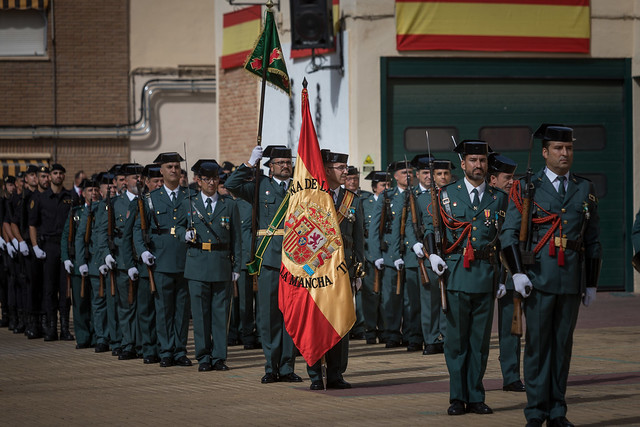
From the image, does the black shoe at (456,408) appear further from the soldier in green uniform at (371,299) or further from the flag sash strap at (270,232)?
the soldier in green uniform at (371,299)

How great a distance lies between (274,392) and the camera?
1074 cm

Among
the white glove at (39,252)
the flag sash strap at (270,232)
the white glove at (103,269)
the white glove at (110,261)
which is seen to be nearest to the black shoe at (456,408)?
the flag sash strap at (270,232)

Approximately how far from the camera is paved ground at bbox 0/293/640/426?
919cm

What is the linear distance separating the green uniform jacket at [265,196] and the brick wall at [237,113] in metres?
12.1

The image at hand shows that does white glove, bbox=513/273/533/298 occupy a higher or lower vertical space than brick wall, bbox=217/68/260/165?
lower

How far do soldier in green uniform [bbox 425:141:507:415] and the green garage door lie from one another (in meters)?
10.8

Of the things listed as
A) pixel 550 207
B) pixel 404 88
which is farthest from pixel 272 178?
pixel 404 88

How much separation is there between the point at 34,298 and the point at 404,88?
7.61m

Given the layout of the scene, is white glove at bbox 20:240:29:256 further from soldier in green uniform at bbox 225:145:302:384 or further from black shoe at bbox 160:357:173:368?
soldier in green uniform at bbox 225:145:302:384

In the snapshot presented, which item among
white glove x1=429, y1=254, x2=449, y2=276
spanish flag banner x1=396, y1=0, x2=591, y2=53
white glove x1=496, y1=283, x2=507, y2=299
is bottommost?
white glove x1=496, y1=283, x2=507, y2=299

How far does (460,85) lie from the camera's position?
68.8 feet

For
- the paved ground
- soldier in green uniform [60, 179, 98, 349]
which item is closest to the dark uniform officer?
soldier in green uniform [60, 179, 98, 349]

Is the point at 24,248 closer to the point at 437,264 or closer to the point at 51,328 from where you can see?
the point at 51,328

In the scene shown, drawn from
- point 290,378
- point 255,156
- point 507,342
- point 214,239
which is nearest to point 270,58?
point 255,156
